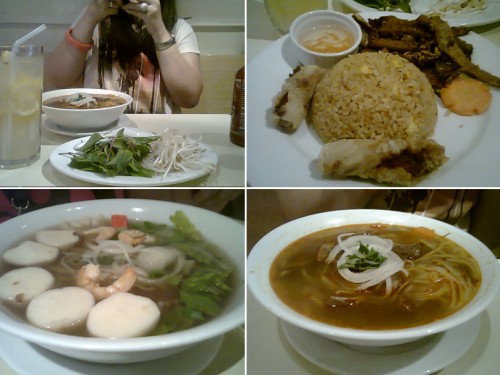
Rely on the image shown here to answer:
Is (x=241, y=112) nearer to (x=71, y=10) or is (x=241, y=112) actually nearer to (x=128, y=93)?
(x=128, y=93)

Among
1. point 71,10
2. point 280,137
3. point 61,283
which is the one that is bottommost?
point 61,283

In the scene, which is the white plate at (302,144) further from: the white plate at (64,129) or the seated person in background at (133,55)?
the white plate at (64,129)

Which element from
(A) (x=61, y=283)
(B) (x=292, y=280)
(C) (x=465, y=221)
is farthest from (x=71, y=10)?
(C) (x=465, y=221)

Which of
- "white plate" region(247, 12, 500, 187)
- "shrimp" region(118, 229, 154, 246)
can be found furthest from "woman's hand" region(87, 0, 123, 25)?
"shrimp" region(118, 229, 154, 246)

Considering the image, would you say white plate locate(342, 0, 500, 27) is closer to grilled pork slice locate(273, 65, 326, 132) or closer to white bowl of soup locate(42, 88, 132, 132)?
grilled pork slice locate(273, 65, 326, 132)

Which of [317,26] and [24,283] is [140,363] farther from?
[317,26]

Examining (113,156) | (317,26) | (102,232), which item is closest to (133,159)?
(113,156)
